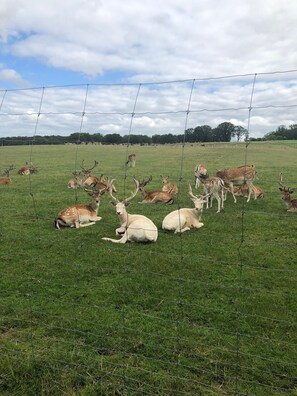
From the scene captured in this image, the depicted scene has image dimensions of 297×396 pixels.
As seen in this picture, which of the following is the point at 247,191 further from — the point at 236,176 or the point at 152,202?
the point at 152,202

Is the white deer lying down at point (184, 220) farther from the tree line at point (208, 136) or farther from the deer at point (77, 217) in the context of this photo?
the tree line at point (208, 136)

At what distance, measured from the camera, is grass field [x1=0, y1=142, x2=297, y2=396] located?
4160mm

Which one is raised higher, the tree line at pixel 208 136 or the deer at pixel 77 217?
the tree line at pixel 208 136

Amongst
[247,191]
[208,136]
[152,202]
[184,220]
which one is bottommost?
[184,220]

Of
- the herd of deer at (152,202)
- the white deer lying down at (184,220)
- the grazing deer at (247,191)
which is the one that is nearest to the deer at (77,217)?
the herd of deer at (152,202)

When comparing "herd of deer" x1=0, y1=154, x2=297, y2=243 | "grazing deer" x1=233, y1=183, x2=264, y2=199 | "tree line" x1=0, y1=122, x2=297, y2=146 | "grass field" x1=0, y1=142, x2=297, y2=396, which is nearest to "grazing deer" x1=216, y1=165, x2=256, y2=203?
→ "herd of deer" x1=0, y1=154, x2=297, y2=243

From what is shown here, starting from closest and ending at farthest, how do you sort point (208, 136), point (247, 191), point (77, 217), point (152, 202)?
point (208, 136), point (77, 217), point (152, 202), point (247, 191)

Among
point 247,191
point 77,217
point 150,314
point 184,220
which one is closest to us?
point 150,314

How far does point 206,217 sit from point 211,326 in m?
6.65

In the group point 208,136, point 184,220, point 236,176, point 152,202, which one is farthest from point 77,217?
point 236,176

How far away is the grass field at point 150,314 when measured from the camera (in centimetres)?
416

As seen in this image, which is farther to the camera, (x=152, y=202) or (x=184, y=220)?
(x=152, y=202)

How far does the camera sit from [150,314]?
17.9 feet

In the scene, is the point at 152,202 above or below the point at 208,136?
below
